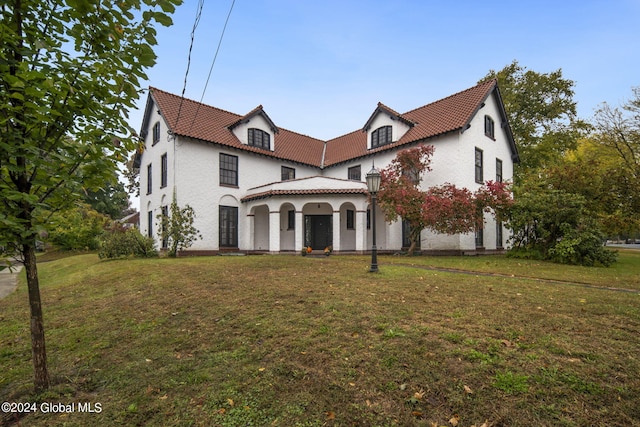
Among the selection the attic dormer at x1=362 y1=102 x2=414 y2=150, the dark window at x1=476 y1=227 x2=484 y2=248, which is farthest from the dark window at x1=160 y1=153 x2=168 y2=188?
the dark window at x1=476 y1=227 x2=484 y2=248

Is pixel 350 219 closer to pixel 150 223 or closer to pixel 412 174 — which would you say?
pixel 412 174

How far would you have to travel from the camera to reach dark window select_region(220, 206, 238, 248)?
18.8 m

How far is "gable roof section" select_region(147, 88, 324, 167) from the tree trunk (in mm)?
14156

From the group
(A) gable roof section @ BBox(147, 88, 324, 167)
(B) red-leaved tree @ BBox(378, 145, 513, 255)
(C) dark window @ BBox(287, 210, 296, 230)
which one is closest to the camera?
(B) red-leaved tree @ BBox(378, 145, 513, 255)

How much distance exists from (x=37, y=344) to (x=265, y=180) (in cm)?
1785

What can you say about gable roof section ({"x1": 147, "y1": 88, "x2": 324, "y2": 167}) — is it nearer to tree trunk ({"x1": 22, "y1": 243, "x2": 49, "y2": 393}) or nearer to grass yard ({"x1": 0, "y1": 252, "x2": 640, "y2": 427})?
grass yard ({"x1": 0, "y1": 252, "x2": 640, "y2": 427})

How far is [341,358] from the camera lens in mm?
3691

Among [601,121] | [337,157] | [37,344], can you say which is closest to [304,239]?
[337,157]

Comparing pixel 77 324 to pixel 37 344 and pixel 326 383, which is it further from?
pixel 326 383

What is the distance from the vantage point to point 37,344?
336cm

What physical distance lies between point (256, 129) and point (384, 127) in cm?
882

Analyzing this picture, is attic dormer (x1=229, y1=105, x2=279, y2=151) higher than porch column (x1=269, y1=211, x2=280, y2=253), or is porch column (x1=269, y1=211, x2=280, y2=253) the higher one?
attic dormer (x1=229, y1=105, x2=279, y2=151)

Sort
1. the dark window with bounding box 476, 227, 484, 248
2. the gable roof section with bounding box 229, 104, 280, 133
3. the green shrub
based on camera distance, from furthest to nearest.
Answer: the gable roof section with bounding box 229, 104, 280, 133
the dark window with bounding box 476, 227, 484, 248
the green shrub

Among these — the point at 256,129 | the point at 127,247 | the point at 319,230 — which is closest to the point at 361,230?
the point at 319,230
